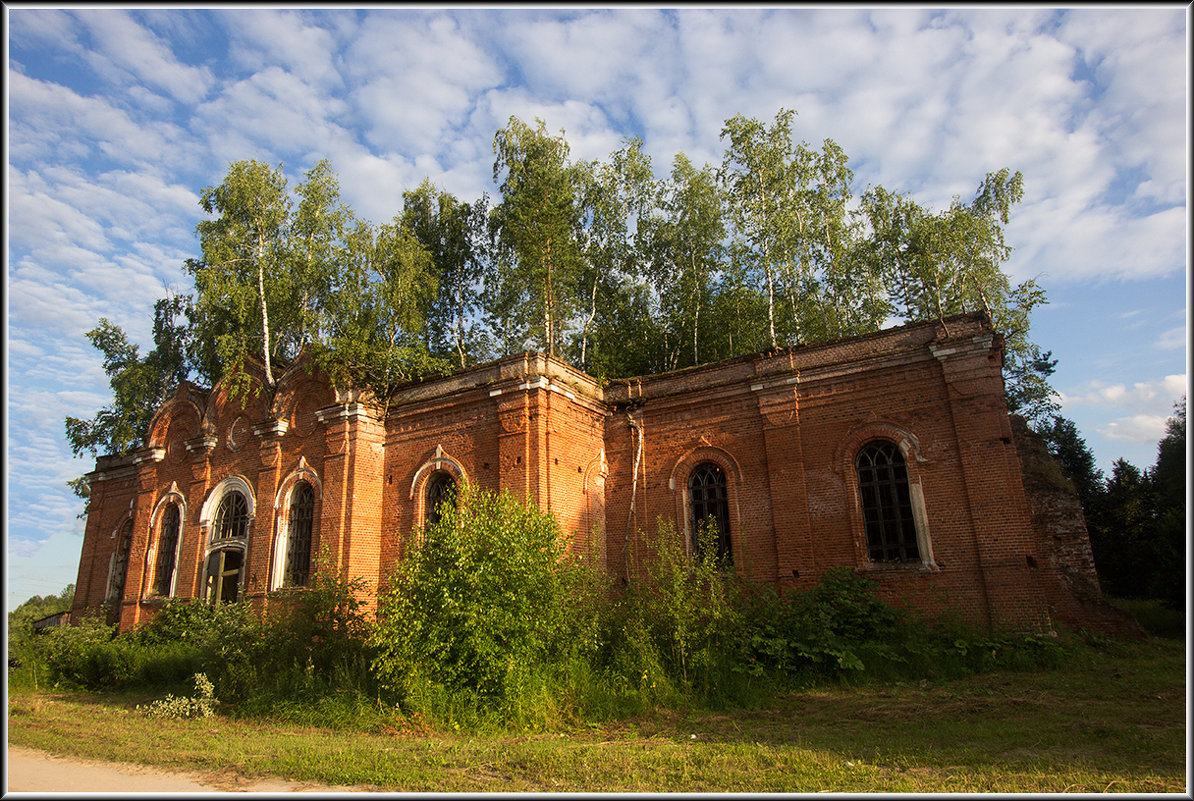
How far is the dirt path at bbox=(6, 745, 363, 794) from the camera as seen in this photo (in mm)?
6789

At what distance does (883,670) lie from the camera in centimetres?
1141

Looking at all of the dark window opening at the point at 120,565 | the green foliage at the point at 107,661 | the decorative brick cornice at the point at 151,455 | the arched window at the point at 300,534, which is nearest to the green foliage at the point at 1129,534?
A: the arched window at the point at 300,534

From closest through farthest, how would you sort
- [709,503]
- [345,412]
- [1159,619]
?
1. [1159,619]
2. [709,503]
3. [345,412]

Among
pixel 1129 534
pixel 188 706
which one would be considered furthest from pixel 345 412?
pixel 1129 534

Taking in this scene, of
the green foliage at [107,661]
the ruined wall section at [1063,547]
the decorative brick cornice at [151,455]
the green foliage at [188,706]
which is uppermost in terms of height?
the decorative brick cornice at [151,455]

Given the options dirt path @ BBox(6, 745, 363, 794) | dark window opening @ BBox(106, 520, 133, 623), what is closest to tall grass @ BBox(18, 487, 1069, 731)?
dirt path @ BBox(6, 745, 363, 794)

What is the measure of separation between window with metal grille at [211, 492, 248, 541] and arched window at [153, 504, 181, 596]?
6.96 feet

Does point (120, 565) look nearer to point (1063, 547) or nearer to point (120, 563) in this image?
point (120, 563)

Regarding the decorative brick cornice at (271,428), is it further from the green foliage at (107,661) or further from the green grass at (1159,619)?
the green grass at (1159,619)

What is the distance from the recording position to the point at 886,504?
1373cm

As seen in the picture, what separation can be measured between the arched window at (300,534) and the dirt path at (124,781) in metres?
8.97

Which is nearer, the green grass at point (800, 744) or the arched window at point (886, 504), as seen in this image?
the green grass at point (800, 744)

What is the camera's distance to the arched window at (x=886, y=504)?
1338 centimetres

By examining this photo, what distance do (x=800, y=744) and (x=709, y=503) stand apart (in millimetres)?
7921
